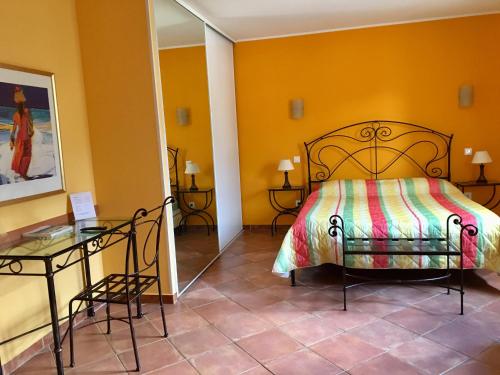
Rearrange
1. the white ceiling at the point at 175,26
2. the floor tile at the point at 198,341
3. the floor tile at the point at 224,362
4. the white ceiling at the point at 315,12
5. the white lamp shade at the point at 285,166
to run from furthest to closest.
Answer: the white lamp shade at the point at 285,166
the white ceiling at the point at 315,12
the white ceiling at the point at 175,26
the floor tile at the point at 198,341
the floor tile at the point at 224,362

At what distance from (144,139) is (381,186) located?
2646mm

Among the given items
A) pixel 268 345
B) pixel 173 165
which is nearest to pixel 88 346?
pixel 268 345

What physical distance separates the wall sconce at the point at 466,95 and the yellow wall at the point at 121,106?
347 centimetres

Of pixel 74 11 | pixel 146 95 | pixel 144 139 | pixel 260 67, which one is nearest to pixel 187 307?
pixel 144 139

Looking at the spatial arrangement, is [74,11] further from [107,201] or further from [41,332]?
[41,332]

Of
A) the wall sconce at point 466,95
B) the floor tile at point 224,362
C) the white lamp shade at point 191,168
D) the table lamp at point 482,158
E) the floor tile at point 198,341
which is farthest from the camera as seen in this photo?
the wall sconce at point 466,95

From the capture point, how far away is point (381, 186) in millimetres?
4590

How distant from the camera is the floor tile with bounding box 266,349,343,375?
229cm

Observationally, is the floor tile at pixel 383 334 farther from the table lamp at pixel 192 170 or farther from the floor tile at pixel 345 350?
the table lamp at pixel 192 170

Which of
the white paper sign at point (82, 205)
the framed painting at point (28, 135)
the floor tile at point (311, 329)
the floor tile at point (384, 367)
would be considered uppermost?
the framed painting at point (28, 135)

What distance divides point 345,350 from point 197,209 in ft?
6.52

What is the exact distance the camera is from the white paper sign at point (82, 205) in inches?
116

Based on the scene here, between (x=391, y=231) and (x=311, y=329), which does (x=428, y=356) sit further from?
(x=391, y=231)

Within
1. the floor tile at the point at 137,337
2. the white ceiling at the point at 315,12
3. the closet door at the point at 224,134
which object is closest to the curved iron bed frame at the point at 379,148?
the closet door at the point at 224,134
